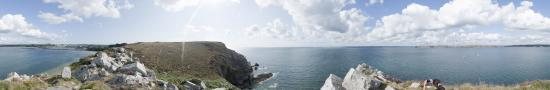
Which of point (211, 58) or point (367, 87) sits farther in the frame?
point (211, 58)

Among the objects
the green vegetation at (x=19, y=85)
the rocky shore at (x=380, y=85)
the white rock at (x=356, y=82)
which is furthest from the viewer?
the white rock at (x=356, y=82)

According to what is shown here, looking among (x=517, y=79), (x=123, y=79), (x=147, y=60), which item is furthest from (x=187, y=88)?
(x=517, y=79)

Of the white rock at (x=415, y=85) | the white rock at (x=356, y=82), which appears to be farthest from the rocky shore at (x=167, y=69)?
the white rock at (x=415, y=85)

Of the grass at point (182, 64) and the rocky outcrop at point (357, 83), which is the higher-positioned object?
the rocky outcrop at point (357, 83)

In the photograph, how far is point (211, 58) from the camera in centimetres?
11694

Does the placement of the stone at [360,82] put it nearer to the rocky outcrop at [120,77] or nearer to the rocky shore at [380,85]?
the rocky shore at [380,85]

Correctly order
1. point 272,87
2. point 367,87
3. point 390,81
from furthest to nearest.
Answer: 1. point 272,87
2. point 390,81
3. point 367,87

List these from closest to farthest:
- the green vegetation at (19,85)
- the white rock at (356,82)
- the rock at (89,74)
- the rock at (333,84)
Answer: the green vegetation at (19,85) < the white rock at (356,82) < the rock at (333,84) < the rock at (89,74)

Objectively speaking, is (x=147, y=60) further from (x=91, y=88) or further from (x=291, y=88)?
(x=91, y=88)

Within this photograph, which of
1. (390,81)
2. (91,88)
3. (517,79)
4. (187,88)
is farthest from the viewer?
(517,79)

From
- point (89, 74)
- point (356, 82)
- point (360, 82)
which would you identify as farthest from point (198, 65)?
point (360, 82)

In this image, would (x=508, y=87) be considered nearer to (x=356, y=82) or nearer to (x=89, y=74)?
(x=356, y=82)

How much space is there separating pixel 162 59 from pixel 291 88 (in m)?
33.4

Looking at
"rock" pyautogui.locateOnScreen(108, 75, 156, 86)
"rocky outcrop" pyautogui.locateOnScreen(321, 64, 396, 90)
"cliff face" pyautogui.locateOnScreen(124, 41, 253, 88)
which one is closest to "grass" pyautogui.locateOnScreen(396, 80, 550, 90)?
"rocky outcrop" pyautogui.locateOnScreen(321, 64, 396, 90)
